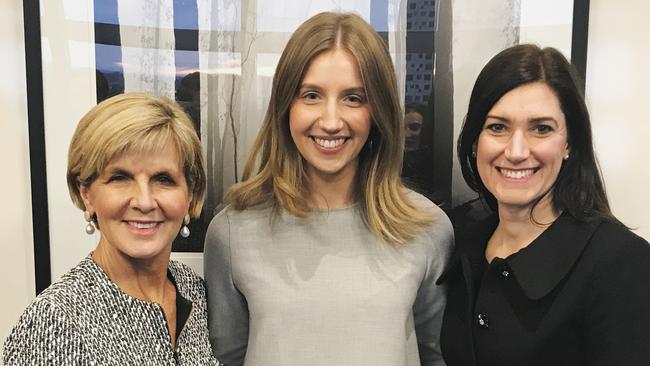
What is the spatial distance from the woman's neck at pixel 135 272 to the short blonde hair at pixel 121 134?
114 mm

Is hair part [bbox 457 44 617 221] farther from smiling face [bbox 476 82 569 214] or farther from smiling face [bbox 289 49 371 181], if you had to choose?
smiling face [bbox 289 49 371 181]

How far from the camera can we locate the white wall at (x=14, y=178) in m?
1.51

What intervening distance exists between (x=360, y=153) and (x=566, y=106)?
1.74ft

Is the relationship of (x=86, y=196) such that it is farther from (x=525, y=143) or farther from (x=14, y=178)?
(x=525, y=143)

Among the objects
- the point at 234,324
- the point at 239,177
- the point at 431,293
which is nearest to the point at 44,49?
the point at 239,177

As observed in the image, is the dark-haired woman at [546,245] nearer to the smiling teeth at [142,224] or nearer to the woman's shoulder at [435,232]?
the woman's shoulder at [435,232]

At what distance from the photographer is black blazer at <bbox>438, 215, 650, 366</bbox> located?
99 centimetres

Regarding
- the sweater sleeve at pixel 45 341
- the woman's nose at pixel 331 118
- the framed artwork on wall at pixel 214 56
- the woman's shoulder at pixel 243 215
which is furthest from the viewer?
the framed artwork on wall at pixel 214 56

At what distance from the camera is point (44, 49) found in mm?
1479

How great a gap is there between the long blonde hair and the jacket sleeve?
46cm

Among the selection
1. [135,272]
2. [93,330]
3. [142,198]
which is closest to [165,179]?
[142,198]

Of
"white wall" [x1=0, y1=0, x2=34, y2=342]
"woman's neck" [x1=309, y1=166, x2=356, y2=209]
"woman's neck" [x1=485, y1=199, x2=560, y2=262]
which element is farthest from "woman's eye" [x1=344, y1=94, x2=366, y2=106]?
"white wall" [x1=0, y1=0, x2=34, y2=342]

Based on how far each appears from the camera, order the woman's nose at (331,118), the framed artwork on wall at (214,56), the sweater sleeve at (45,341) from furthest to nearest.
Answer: the framed artwork on wall at (214,56), the woman's nose at (331,118), the sweater sleeve at (45,341)

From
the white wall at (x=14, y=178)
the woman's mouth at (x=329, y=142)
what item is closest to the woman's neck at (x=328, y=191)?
the woman's mouth at (x=329, y=142)
